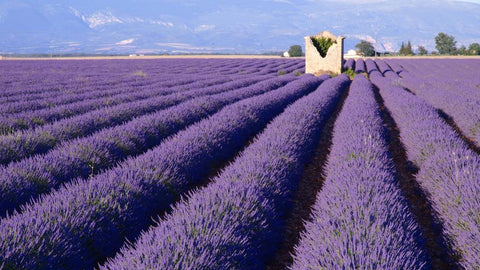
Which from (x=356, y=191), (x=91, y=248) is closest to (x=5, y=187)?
(x=91, y=248)

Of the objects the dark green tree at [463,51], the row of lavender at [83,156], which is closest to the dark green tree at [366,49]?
the dark green tree at [463,51]

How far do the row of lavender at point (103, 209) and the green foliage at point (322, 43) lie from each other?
20.4m

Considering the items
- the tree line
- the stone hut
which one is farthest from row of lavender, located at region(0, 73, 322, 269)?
the tree line

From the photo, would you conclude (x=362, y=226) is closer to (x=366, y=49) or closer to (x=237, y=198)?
(x=237, y=198)

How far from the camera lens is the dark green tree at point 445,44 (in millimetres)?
74062

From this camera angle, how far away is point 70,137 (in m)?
6.19

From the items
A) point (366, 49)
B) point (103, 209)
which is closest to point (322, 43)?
point (103, 209)

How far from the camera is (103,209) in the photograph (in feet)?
10.5

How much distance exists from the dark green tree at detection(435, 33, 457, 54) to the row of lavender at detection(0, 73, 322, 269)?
265 ft

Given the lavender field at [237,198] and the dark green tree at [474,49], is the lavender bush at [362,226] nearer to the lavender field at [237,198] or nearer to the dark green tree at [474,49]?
the lavender field at [237,198]

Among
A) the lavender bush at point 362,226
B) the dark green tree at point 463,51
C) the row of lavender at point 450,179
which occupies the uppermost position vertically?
the lavender bush at point 362,226

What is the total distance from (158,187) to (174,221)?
1.20 m

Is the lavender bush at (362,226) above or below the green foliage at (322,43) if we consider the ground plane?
below

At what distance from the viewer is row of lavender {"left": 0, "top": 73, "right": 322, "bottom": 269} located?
252 cm
